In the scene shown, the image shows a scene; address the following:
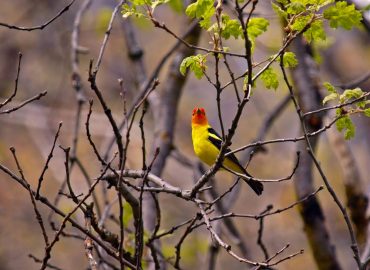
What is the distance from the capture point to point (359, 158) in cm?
1465

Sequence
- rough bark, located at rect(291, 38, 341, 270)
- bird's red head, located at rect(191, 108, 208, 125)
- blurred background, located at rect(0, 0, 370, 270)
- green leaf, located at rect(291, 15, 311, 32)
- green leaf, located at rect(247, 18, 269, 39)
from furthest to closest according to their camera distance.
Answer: blurred background, located at rect(0, 0, 370, 270), bird's red head, located at rect(191, 108, 208, 125), rough bark, located at rect(291, 38, 341, 270), green leaf, located at rect(247, 18, 269, 39), green leaf, located at rect(291, 15, 311, 32)

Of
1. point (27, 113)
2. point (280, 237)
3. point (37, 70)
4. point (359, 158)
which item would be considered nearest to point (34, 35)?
point (37, 70)

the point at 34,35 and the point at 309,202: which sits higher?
the point at 34,35

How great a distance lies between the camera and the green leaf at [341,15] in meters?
2.55

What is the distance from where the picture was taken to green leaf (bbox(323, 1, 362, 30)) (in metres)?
2.55

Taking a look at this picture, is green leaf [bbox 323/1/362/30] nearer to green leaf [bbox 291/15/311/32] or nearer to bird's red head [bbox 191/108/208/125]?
green leaf [bbox 291/15/311/32]

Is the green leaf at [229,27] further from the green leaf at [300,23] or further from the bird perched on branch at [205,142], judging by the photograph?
the bird perched on branch at [205,142]

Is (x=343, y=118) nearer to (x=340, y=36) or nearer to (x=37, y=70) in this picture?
(x=37, y=70)

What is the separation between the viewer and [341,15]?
256 centimetres

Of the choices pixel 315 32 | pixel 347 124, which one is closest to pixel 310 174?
pixel 347 124

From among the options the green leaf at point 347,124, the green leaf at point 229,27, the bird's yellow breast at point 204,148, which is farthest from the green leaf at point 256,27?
the bird's yellow breast at point 204,148

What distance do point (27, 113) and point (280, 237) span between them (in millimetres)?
5492

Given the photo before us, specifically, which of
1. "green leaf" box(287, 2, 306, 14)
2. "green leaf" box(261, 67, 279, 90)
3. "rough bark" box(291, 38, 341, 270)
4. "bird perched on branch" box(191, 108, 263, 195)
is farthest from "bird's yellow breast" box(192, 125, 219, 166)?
"green leaf" box(287, 2, 306, 14)

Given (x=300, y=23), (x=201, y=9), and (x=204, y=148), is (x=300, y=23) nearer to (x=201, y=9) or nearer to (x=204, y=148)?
(x=201, y=9)
